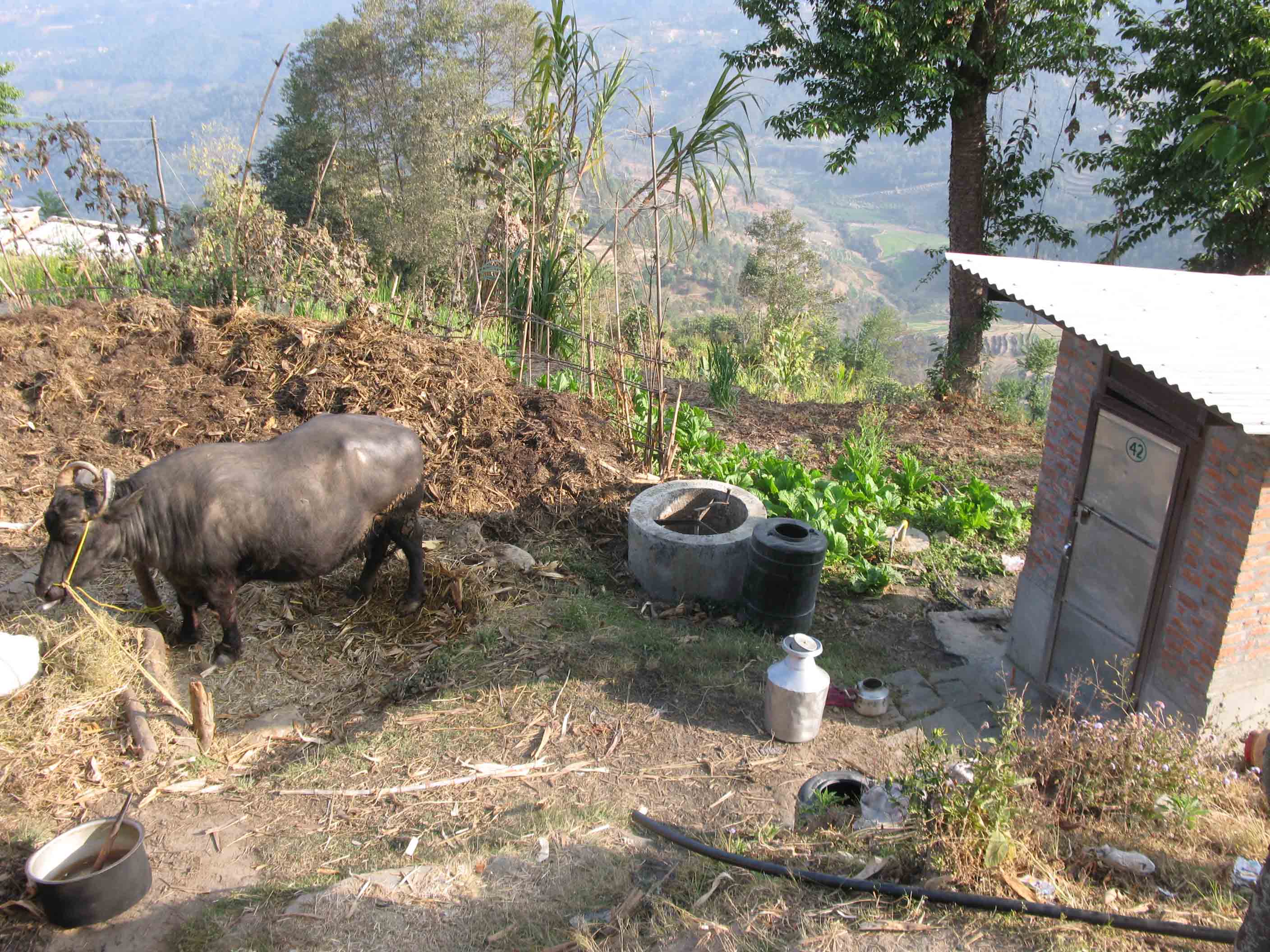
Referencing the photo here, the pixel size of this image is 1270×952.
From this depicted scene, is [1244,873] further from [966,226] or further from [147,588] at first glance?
[966,226]

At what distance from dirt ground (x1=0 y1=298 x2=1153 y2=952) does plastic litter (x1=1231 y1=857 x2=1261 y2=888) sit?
1.20 meters

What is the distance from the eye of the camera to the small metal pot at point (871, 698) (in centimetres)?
612

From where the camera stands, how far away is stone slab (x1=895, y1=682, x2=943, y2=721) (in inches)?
250

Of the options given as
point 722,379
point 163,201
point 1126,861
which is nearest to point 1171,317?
point 1126,861

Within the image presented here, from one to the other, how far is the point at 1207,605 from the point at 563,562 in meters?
4.63

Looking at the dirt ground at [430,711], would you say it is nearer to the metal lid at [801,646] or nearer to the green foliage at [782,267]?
the metal lid at [801,646]

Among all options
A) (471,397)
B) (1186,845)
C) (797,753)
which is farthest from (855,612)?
(471,397)

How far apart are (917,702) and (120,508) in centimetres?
545

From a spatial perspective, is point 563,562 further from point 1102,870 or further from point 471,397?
point 1102,870

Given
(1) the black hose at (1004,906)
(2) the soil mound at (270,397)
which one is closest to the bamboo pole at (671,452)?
(2) the soil mound at (270,397)

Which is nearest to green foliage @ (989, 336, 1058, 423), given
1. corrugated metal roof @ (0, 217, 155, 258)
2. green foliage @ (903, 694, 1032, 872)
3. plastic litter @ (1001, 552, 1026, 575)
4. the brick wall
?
plastic litter @ (1001, 552, 1026, 575)

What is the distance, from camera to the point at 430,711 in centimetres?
566

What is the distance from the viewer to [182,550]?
17.8 ft

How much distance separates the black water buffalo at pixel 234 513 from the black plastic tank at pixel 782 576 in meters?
2.61
